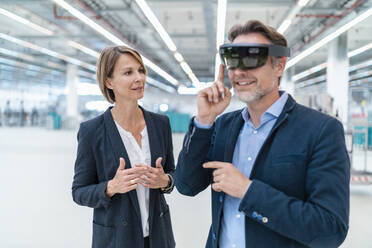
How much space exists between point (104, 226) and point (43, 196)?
3.96 meters

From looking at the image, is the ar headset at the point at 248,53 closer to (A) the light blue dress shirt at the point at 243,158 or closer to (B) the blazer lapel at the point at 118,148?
(A) the light blue dress shirt at the point at 243,158

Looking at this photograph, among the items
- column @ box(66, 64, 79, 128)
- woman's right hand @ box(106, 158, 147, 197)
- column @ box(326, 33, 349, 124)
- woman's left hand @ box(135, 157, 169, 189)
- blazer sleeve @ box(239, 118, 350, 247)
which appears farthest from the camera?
column @ box(66, 64, 79, 128)

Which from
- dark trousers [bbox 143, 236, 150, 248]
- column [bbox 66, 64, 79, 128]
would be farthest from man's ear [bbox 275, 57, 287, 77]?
column [bbox 66, 64, 79, 128]

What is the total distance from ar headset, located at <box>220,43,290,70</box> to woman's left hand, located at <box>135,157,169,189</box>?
0.69 m

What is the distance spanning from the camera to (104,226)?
63.3 inches

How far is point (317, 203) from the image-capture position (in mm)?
1012

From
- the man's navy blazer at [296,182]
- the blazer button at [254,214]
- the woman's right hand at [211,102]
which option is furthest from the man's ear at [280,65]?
the blazer button at [254,214]

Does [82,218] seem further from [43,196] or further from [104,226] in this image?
[104,226]

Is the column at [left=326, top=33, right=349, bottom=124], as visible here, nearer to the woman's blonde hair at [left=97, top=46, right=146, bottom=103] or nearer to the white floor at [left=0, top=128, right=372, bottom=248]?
the white floor at [left=0, top=128, right=372, bottom=248]

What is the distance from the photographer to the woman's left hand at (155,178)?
5.21 ft

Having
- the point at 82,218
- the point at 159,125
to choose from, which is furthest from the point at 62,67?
the point at 159,125

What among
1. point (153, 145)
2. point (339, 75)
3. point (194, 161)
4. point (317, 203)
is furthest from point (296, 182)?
point (339, 75)

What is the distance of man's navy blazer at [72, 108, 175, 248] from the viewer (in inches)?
62.4

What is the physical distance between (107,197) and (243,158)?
720mm
